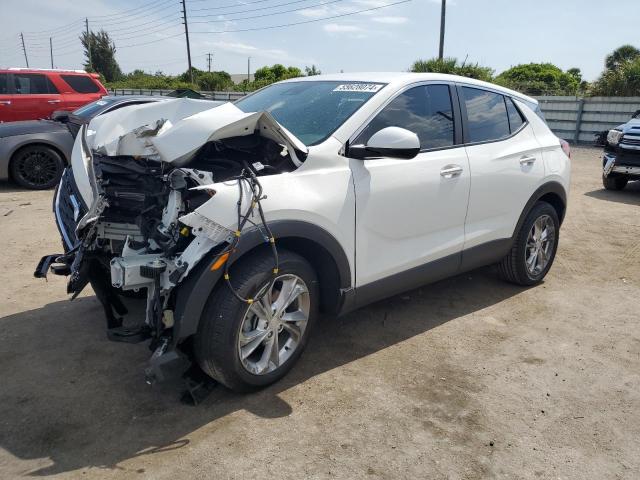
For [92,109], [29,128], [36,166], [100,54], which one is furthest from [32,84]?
[100,54]

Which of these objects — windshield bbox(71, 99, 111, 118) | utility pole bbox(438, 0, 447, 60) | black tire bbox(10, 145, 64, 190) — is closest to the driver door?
windshield bbox(71, 99, 111, 118)

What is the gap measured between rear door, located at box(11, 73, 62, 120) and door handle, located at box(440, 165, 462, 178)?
10.3 metres

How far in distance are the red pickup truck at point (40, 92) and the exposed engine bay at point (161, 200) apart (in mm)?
9379

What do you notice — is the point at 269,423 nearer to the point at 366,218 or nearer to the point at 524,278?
the point at 366,218

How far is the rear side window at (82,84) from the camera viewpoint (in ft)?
38.0

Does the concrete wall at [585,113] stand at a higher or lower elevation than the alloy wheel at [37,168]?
higher

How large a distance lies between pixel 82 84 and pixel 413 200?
415 inches

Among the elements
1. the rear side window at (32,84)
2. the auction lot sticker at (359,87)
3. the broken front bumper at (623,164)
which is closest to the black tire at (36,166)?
the rear side window at (32,84)

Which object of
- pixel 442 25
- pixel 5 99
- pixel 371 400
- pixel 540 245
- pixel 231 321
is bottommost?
pixel 371 400

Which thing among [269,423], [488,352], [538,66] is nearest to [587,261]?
[488,352]

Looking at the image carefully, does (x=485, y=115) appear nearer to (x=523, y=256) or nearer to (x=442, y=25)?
(x=523, y=256)

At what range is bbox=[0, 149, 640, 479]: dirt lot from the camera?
8.28 feet

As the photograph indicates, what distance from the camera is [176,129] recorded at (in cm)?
282

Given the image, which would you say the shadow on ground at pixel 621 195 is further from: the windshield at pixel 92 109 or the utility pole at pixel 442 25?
the utility pole at pixel 442 25
